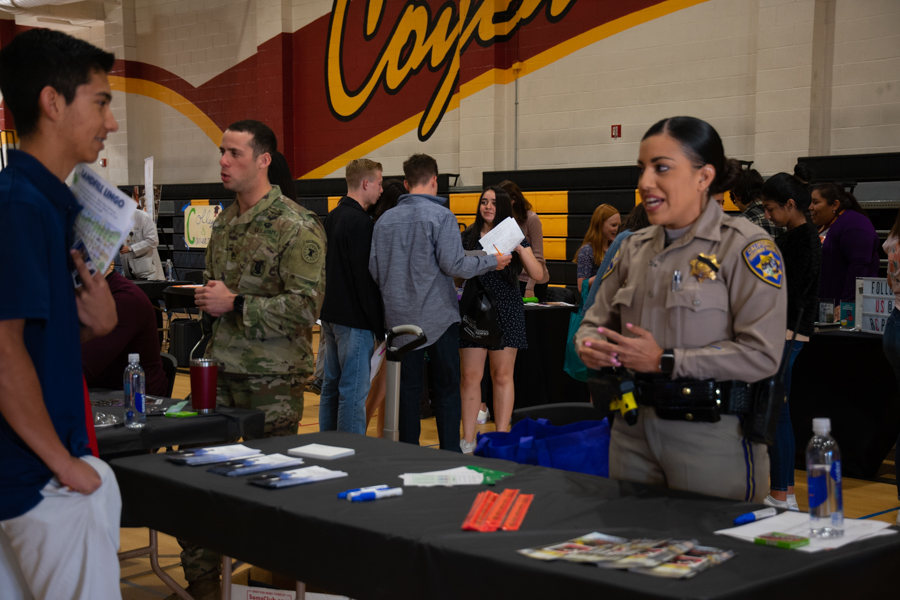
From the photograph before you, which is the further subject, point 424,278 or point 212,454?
point 424,278

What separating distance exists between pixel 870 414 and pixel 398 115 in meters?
7.62

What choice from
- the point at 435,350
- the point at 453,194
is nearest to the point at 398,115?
the point at 453,194

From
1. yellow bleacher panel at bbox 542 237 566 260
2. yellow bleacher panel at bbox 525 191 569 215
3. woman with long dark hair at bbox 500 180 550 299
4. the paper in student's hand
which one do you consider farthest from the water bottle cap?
yellow bleacher panel at bbox 542 237 566 260

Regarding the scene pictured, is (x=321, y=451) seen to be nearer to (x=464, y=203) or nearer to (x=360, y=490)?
(x=360, y=490)

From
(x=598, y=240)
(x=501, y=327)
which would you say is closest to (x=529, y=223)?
(x=598, y=240)

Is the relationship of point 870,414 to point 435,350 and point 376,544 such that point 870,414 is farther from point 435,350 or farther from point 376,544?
point 376,544

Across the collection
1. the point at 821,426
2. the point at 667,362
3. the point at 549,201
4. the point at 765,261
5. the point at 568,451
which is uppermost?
the point at 549,201

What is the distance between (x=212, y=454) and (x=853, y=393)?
3623 mm

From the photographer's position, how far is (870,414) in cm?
450

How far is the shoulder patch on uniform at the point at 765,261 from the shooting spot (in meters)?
1.84

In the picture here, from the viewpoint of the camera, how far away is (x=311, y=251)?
285 centimetres

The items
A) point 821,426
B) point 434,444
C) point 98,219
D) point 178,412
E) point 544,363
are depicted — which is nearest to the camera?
point 98,219

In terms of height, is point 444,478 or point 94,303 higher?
point 94,303

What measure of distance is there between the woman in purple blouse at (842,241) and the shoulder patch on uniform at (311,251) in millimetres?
3736
